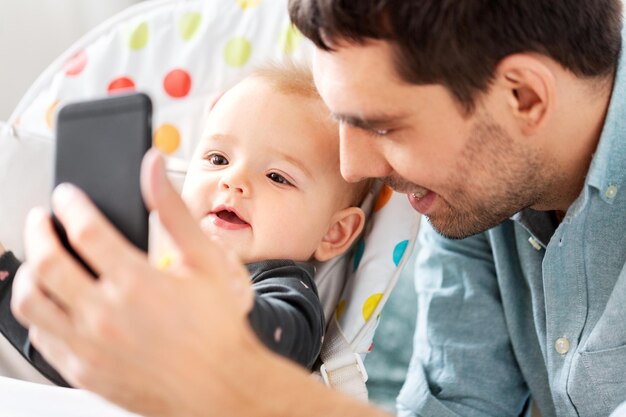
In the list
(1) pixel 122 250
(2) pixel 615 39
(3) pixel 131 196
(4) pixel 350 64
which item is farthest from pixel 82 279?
(2) pixel 615 39

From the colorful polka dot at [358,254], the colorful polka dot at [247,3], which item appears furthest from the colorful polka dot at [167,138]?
the colorful polka dot at [358,254]

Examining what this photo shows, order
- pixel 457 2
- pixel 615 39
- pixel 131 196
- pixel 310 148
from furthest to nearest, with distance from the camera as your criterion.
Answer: pixel 310 148, pixel 615 39, pixel 457 2, pixel 131 196

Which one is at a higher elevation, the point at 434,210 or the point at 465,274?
the point at 434,210

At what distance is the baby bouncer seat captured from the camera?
1147mm

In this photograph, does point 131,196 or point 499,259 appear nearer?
point 131,196

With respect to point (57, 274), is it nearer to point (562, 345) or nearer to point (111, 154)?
point (111, 154)

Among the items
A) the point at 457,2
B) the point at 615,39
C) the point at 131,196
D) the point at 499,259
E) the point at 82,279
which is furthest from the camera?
the point at 499,259

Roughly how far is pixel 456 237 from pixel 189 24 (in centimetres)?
59

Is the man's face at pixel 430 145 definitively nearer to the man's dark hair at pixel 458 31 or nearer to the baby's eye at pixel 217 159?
the man's dark hair at pixel 458 31

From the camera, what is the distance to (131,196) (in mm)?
679

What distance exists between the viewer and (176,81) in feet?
4.23

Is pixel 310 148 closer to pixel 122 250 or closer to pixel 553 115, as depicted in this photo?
pixel 553 115

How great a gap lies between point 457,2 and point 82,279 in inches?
20.4

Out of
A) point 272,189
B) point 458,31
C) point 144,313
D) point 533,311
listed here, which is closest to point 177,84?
point 272,189
